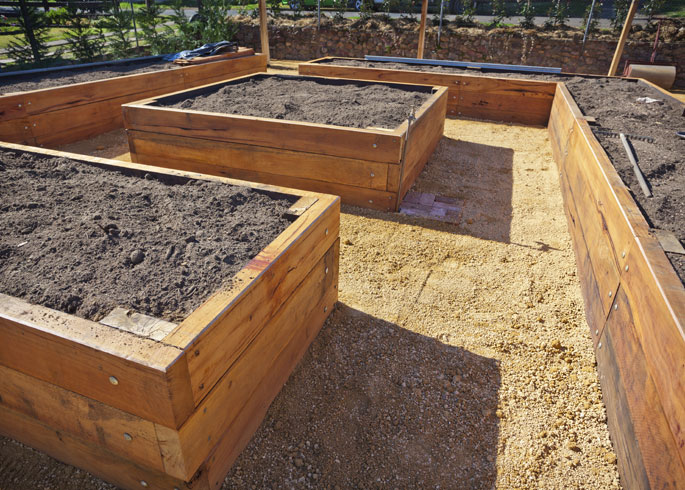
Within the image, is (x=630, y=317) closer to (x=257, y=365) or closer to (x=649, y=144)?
(x=257, y=365)

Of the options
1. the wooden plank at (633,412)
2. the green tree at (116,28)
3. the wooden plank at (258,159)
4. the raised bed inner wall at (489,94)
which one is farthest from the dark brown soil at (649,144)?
the green tree at (116,28)

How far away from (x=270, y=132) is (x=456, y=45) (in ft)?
33.5

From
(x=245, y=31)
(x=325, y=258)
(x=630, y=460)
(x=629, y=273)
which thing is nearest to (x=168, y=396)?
(x=325, y=258)

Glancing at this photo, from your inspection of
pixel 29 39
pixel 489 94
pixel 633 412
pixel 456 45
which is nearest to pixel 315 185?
pixel 633 412

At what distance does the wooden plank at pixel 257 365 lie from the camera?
4.74 ft

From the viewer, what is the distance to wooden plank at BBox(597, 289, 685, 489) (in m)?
1.43

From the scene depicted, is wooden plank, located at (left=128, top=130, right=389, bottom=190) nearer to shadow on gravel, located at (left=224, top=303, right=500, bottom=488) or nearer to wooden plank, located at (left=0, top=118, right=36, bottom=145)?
wooden plank, located at (left=0, top=118, right=36, bottom=145)

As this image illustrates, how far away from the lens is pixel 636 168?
3.13m

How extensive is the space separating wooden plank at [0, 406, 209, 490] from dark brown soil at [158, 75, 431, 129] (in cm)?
324

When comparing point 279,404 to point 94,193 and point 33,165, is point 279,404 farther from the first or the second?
point 33,165

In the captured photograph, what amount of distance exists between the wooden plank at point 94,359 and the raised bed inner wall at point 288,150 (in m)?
2.76

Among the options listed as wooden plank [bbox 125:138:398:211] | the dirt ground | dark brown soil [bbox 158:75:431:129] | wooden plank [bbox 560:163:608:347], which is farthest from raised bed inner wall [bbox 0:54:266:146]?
wooden plank [bbox 560:163:608:347]

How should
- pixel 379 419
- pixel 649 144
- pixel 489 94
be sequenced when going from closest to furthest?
pixel 379 419
pixel 649 144
pixel 489 94

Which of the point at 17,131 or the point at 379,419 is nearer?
the point at 379,419
